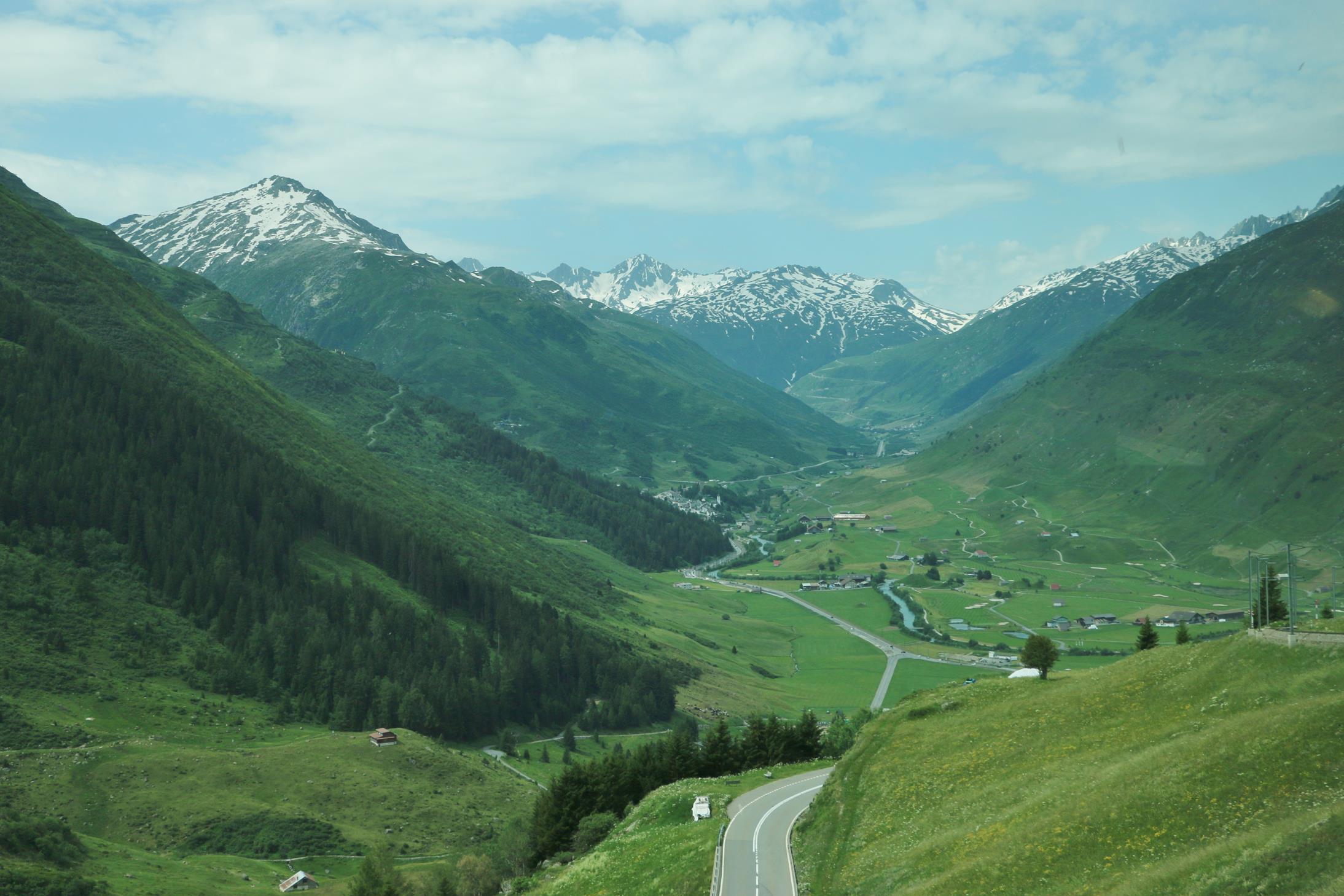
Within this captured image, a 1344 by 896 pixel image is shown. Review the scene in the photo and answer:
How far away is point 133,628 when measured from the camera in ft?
528

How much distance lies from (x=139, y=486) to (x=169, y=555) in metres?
22.8

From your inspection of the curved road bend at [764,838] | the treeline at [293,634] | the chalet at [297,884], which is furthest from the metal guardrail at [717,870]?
the treeline at [293,634]

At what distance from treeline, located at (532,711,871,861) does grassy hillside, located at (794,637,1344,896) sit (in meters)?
25.6

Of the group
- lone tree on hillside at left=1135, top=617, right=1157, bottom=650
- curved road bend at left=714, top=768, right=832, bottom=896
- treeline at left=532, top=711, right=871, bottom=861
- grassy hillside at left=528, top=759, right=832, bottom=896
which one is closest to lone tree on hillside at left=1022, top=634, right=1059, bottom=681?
lone tree on hillside at left=1135, top=617, right=1157, bottom=650

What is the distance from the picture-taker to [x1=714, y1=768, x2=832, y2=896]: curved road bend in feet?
170

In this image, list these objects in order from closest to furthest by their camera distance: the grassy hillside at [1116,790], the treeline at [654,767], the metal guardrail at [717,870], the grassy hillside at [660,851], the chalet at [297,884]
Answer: the grassy hillside at [1116,790] → the metal guardrail at [717,870] → the grassy hillside at [660,851] → the treeline at [654,767] → the chalet at [297,884]

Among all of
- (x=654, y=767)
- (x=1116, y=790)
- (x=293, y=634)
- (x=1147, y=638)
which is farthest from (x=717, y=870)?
(x=293, y=634)

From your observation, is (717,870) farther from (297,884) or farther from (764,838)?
(297,884)

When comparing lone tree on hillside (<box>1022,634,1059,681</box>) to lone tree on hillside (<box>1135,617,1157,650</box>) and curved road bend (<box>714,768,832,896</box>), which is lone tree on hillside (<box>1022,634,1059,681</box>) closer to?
lone tree on hillside (<box>1135,617,1157,650</box>)

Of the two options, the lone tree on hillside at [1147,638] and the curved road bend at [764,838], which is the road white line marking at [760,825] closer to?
the curved road bend at [764,838]

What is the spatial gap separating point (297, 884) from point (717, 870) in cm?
6277

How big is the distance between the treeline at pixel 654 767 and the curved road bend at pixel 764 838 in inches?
510

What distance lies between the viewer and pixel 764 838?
60625 millimetres

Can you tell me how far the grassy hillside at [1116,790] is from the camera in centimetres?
3612
